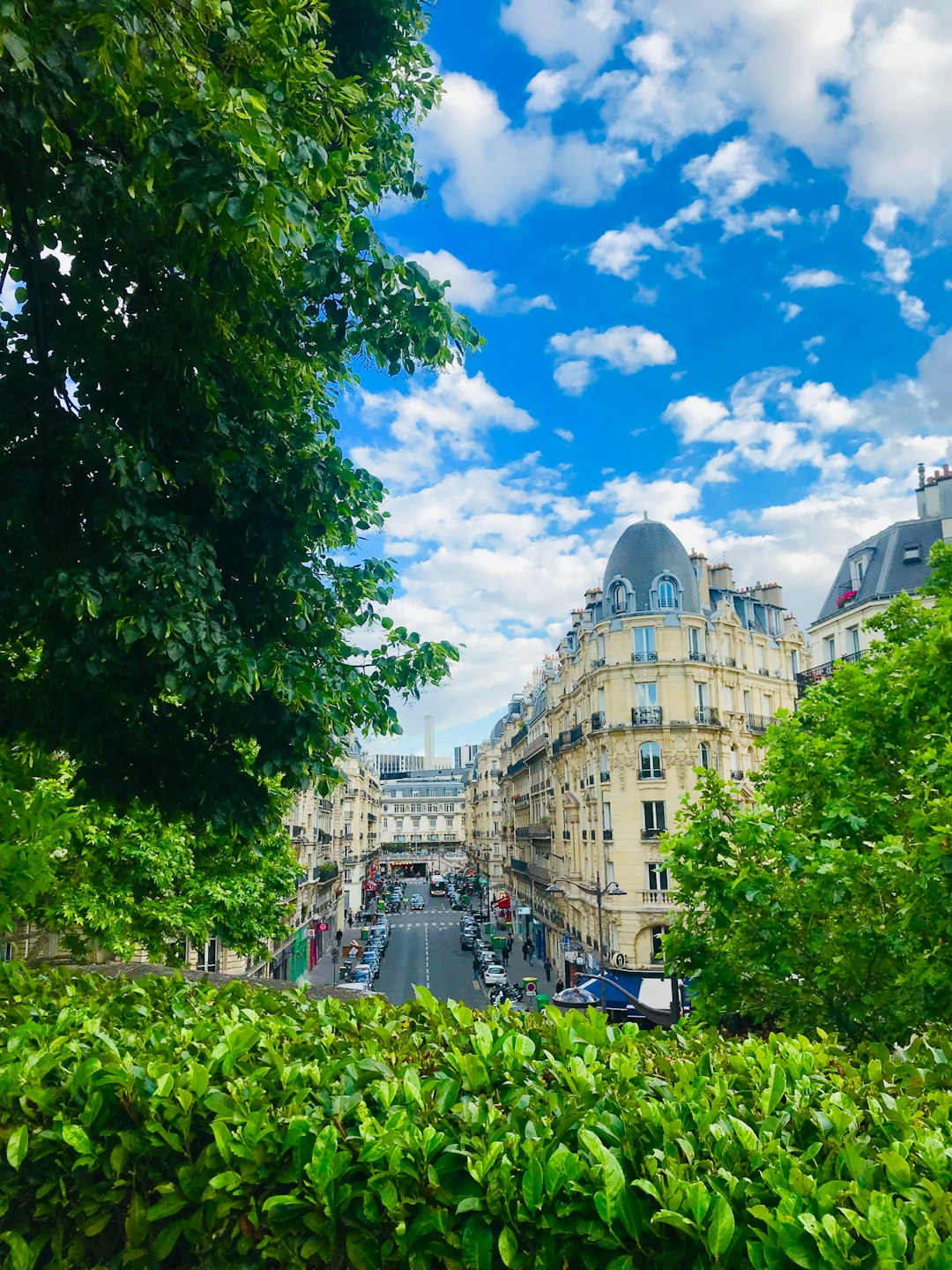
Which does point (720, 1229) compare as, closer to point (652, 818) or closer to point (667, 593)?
point (652, 818)

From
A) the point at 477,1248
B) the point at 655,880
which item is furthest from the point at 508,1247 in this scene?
the point at 655,880

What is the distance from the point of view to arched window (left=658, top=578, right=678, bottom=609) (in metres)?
37.6

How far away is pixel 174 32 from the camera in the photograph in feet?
16.8

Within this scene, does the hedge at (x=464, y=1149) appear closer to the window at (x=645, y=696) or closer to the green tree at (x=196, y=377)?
the green tree at (x=196, y=377)

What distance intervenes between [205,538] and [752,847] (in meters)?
8.53

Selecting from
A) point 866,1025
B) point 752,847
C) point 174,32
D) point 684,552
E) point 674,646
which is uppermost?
point 684,552

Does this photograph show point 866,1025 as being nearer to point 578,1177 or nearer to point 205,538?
point 578,1177

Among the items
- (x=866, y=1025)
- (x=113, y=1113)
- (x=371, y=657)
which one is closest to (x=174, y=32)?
(x=371, y=657)

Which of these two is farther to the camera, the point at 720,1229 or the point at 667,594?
the point at 667,594

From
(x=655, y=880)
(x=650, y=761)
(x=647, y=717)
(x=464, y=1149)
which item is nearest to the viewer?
(x=464, y=1149)

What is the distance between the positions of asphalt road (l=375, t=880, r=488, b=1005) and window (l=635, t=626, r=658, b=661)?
15248 mm

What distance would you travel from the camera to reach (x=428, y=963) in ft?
174

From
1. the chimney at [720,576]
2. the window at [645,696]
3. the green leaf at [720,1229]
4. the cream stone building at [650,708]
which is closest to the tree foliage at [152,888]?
the green leaf at [720,1229]

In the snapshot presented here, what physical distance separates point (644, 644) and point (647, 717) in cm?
309
